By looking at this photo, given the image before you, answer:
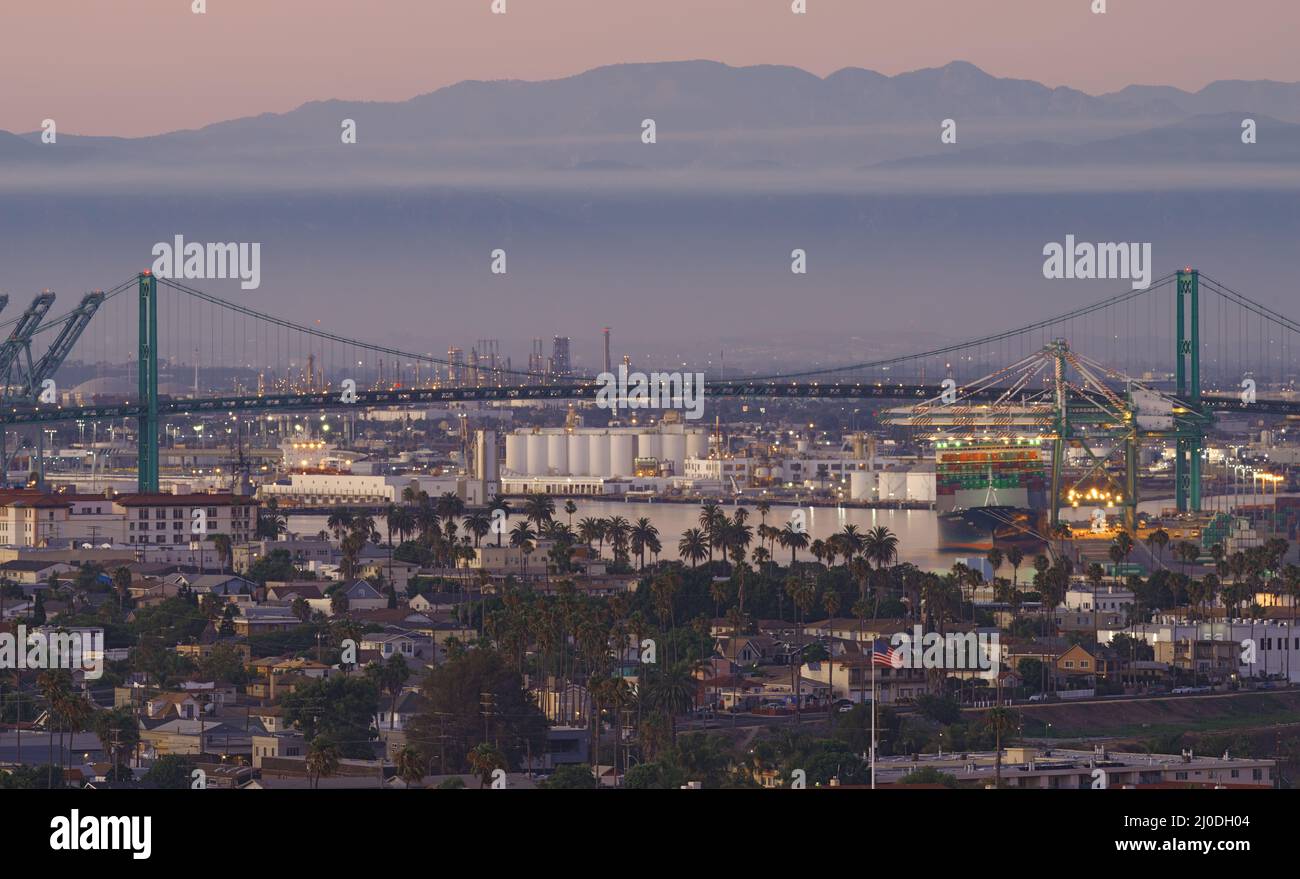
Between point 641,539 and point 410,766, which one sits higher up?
point 641,539

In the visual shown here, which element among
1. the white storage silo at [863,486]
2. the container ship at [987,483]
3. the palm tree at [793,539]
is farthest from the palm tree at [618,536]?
the white storage silo at [863,486]

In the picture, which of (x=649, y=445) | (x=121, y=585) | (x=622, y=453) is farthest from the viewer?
(x=649, y=445)

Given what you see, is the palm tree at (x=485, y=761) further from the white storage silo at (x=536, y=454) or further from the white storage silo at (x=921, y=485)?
the white storage silo at (x=536, y=454)

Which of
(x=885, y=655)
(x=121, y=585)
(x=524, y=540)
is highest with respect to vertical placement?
(x=524, y=540)

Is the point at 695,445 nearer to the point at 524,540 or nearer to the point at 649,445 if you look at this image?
the point at 649,445

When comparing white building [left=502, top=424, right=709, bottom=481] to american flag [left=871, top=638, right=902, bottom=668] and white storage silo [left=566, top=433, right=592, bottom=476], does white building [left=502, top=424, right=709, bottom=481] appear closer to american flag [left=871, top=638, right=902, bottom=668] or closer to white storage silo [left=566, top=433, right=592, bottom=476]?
white storage silo [left=566, top=433, right=592, bottom=476]
